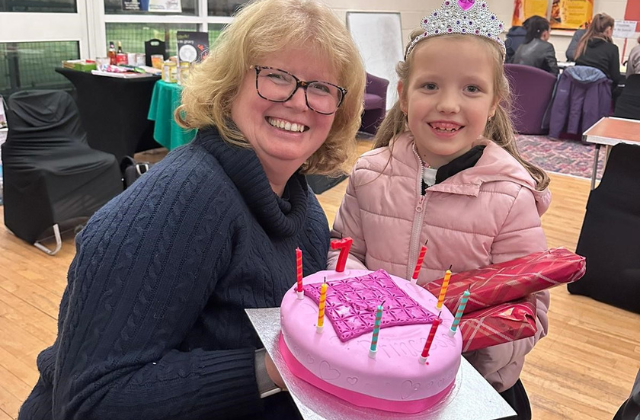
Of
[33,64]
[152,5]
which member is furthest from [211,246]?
[152,5]

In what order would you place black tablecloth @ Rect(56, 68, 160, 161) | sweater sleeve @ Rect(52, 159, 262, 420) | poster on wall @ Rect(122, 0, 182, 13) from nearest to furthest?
sweater sleeve @ Rect(52, 159, 262, 420) → black tablecloth @ Rect(56, 68, 160, 161) → poster on wall @ Rect(122, 0, 182, 13)

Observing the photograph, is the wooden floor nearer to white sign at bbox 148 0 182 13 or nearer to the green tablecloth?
the green tablecloth

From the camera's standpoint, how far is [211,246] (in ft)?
3.21

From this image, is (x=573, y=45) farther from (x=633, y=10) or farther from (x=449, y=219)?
(x=449, y=219)

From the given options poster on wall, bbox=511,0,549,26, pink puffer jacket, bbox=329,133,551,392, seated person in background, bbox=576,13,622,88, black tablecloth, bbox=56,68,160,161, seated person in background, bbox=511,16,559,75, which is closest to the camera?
pink puffer jacket, bbox=329,133,551,392

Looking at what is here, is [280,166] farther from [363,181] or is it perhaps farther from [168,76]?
[168,76]

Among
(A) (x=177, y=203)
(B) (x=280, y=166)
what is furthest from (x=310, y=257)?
(A) (x=177, y=203)

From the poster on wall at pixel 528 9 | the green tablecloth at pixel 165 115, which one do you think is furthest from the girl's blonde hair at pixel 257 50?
the poster on wall at pixel 528 9

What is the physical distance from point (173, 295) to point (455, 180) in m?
0.68

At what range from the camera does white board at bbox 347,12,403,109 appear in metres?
7.74

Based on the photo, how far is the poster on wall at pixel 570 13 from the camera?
9.62 m

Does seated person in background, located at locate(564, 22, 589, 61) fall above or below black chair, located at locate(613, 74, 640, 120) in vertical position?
above

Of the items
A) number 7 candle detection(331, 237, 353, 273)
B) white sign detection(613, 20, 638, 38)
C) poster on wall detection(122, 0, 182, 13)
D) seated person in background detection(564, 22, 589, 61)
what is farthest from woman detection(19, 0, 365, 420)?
seated person in background detection(564, 22, 589, 61)

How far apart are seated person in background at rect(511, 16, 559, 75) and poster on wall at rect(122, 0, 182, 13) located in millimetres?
4385
